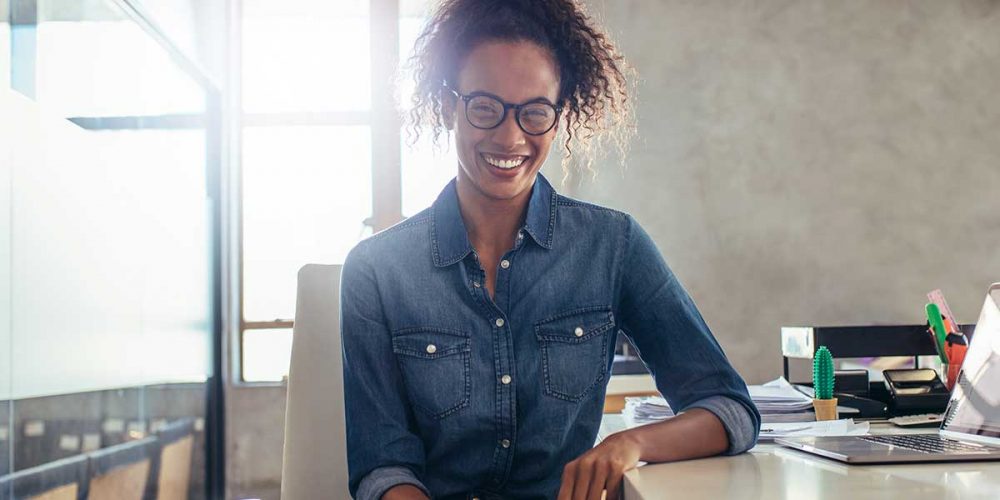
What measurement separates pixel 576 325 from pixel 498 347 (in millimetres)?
111

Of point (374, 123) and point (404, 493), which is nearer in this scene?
point (404, 493)

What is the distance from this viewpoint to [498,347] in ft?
3.84

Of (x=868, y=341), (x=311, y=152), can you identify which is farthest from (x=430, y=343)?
(x=311, y=152)

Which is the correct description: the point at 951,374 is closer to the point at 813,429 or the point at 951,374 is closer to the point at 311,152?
the point at 813,429

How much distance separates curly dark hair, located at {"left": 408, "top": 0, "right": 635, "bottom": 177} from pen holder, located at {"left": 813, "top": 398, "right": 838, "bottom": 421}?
54 cm

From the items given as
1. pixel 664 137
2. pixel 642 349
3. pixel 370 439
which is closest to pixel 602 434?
pixel 642 349

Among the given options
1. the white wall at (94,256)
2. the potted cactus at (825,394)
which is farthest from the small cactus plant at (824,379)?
the white wall at (94,256)

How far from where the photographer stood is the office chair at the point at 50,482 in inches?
78.8

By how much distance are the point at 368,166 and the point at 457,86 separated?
9.39 feet

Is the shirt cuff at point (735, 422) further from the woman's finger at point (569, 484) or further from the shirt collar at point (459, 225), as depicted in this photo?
the shirt collar at point (459, 225)

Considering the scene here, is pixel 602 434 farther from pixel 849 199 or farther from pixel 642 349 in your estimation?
pixel 849 199

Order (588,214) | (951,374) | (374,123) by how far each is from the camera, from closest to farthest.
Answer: (588,214), (951,374), (374,123)

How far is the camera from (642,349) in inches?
46.3

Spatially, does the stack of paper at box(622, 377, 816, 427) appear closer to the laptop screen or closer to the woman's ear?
the laptop screen
